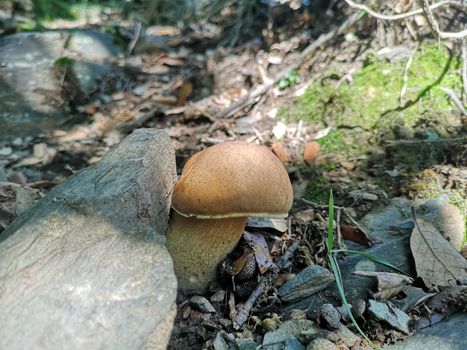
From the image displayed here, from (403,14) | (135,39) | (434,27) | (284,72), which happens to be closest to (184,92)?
(284,72)

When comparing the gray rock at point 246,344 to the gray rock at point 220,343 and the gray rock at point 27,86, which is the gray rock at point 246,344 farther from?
the gray rock at point 27,86

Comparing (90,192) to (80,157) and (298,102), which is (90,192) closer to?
(80,157)

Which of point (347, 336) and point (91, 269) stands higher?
point (91, 269)

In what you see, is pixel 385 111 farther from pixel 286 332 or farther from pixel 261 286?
pixel 286 332

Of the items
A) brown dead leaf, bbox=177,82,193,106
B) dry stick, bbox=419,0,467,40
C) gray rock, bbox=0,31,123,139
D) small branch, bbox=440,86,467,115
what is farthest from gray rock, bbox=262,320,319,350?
gray rock, bbox=0,31,123,139

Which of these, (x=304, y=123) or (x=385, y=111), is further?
(x=304, y=123)
